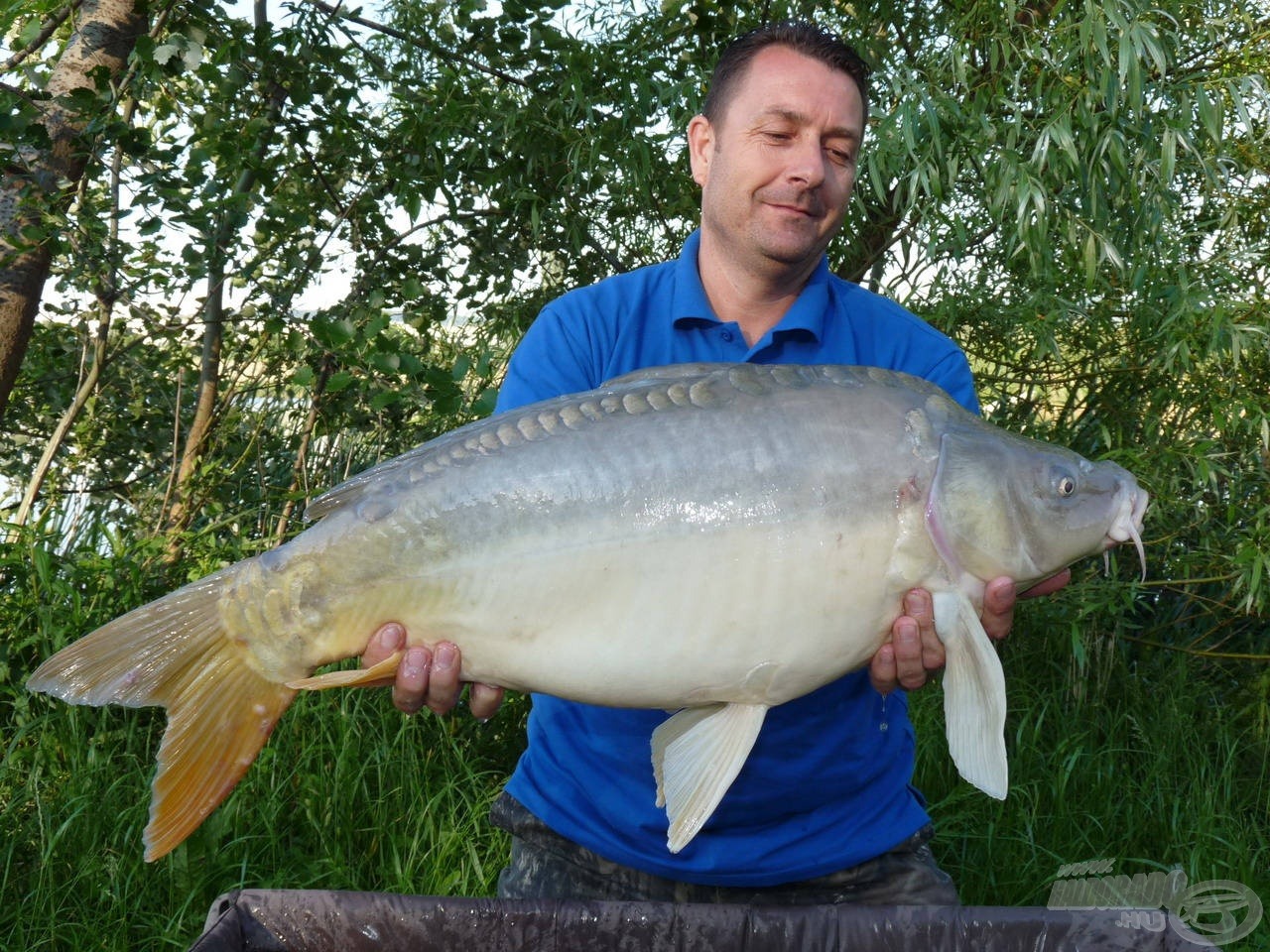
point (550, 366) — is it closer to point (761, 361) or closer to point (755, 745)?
point (761, 361)

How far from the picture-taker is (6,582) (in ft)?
9.93

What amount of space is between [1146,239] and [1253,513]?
32.6 inches

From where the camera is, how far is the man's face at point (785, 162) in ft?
5.82

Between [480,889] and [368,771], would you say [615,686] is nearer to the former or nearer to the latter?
[480,889]

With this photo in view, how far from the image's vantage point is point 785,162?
5.85 feet

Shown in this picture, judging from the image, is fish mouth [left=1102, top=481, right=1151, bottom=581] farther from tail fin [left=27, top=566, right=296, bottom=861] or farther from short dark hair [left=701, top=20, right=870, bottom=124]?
tail fin [left=27, top=566, right=296, bottom=861]

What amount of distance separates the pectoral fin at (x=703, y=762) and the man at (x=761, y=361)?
0.77 feet

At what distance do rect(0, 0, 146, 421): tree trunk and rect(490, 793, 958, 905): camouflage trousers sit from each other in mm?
1999

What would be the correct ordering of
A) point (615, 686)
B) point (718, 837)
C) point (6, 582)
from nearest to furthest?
point (615, 686), point (718, 837), point (6, 582)

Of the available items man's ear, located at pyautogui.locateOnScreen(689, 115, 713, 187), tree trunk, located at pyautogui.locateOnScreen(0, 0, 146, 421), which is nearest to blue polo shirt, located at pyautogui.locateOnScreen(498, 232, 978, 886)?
man's ear, located at pyautogui.locateOnScreen(689, 115, 713, 187)

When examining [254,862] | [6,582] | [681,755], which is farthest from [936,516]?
[6,582]

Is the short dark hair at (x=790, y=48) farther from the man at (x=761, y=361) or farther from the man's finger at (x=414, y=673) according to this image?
the man's finger at (x=414, y=673)

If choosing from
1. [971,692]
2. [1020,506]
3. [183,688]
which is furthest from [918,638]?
[183,688]

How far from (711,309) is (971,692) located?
663 millimetres
